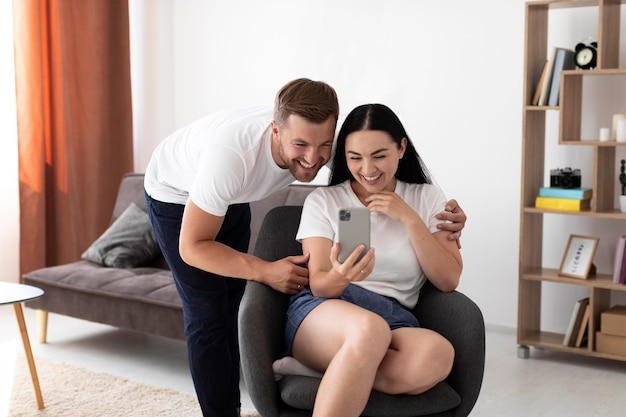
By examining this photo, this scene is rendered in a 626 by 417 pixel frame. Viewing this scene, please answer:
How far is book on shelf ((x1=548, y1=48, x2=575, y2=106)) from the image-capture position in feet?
11.2

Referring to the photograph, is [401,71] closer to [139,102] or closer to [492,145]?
[492,145]

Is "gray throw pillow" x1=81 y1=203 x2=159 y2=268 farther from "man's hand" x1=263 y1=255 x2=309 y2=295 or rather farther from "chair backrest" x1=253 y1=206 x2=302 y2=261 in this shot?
"man's hand" x1=263 y1=255 x2=309 y2=295

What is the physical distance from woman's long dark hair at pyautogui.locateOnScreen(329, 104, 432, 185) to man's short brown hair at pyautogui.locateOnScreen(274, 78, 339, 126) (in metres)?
0.16

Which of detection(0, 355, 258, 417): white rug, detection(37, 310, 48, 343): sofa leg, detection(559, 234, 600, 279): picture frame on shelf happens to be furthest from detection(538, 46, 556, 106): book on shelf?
detection(37, 310, 48, 343): sofa leg

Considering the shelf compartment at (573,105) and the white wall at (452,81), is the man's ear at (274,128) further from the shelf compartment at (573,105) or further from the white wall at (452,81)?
the white wall at (452,81)

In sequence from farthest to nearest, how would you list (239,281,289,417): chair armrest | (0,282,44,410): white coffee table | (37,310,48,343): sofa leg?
(37,310,48,343): sofa leg
(0,282,44,410): white coffee table
(239,281,289,417): chair armrest

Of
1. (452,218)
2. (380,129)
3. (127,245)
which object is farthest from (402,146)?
(127,245)

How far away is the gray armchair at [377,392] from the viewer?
1.89 meters

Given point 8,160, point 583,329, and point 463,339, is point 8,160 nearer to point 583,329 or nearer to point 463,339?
point 583,329

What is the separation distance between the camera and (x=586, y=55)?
3361 millimetres

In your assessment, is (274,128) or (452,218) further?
(452,218)

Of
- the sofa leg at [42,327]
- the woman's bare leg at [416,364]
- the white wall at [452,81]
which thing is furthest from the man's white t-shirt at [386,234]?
the sofa leg at [42,327]

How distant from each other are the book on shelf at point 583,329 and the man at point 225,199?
4.95ft

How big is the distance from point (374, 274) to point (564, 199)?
Answer: 5.18 feet
